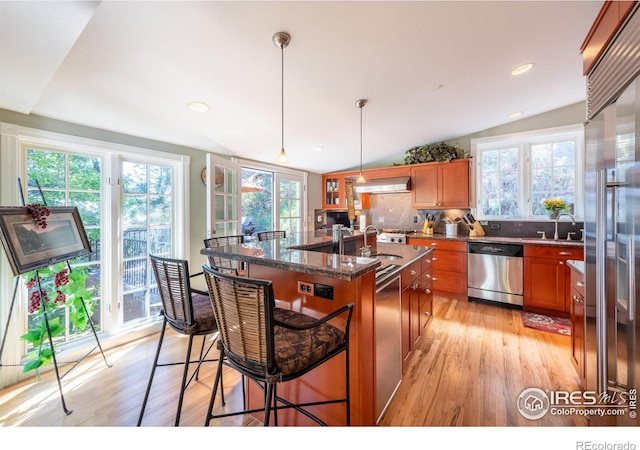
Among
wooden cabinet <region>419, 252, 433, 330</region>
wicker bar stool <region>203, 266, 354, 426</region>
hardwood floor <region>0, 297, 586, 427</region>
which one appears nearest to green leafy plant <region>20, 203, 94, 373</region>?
hardwood floor <region>0, 297, 586, 427</region>

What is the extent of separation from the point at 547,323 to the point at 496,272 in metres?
0.74

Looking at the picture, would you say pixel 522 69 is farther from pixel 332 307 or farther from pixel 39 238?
pixel 39 238

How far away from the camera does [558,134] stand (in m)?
3.55

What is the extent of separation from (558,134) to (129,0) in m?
4.80

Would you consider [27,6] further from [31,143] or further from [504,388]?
[504,388]

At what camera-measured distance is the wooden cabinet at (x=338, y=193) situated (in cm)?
495

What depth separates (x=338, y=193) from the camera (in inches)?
201

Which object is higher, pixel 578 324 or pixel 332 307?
pixel 332 307

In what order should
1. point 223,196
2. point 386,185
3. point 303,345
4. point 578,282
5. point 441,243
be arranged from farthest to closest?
point 386,185, point 441,243, point 223,196, point 578,282, point 303,345

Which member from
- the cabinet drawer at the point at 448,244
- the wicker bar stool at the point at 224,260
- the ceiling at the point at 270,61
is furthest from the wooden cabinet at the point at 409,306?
the cabinet drawer at the point at 448,244

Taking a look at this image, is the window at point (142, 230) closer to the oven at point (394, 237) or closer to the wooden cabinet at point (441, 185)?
the oven at point (394, 237)

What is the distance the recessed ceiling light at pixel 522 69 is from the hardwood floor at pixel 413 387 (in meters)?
2.60


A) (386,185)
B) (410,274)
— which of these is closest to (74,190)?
(410,274)

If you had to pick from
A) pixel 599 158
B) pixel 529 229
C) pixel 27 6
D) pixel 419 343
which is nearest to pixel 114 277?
pixel 27 6
